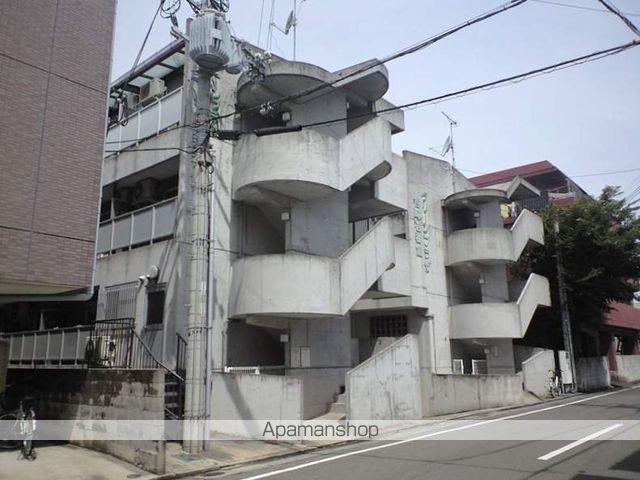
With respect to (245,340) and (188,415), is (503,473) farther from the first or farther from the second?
(245,340)

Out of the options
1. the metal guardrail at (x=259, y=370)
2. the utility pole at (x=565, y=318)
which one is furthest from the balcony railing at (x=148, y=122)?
the utility pole at (x=565, y=318)

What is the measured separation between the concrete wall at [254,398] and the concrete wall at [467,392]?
5.47 m

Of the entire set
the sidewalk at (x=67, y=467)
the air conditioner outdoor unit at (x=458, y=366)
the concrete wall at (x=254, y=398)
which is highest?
the air conditioner outdoor unit at (x=458, y=366)

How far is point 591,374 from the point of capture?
1152 inches

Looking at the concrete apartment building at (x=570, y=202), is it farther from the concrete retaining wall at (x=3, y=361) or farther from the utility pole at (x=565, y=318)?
the concrete retaining wall at (x=3, y=361)

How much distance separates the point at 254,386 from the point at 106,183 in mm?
9737

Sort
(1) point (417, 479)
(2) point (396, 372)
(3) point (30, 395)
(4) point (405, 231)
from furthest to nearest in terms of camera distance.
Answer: (4) point (405, 231) → (2) point (396, 372) → (3) point (30, 395) → (1) point (417, 479)

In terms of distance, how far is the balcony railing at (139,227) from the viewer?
1521 centimetres

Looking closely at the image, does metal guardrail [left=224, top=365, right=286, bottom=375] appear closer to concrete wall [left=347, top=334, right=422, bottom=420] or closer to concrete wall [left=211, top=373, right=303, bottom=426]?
concrete wall [left=211, top=373, right=303, bottom=426]

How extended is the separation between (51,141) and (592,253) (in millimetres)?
26567

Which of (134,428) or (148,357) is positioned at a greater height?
(148,357)

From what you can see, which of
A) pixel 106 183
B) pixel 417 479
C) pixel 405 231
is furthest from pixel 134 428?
pixel 405 231

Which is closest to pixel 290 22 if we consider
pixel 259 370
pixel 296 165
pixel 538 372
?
pixel 296 165

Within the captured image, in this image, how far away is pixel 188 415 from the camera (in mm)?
10336
